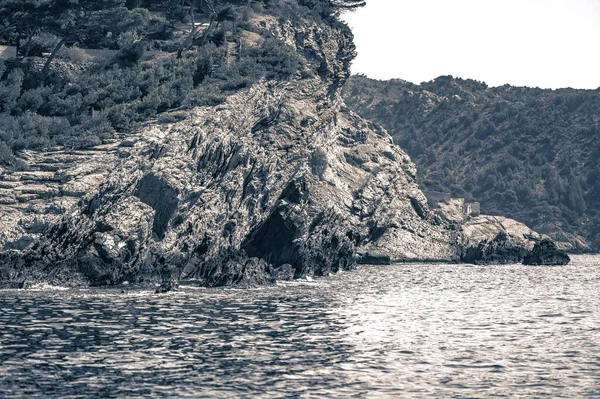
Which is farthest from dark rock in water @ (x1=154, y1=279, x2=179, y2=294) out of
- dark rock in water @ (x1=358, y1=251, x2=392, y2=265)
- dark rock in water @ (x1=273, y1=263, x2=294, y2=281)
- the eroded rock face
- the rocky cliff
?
dark rock in water @ (x1=358, y1=251, x2=392, y2=265)

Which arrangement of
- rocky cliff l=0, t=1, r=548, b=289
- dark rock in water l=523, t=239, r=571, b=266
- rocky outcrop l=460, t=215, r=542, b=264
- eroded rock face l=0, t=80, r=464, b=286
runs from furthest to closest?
rocky outcrop l=460, t=215, r=542, b=264, dark rock in water l=523, t=239, r=571, b=266, eroded rock face l=0, t=80, r=464, b=286, rocky cliff l=0, t=1, r=548, b=289

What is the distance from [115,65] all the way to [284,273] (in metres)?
30.4

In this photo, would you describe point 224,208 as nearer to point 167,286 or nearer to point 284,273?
point 284,273

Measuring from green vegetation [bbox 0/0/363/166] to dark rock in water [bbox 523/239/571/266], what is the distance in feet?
131

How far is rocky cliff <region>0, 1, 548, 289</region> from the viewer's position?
62812 mm

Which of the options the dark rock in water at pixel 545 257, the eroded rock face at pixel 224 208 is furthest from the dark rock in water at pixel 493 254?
the eroded rock face at pixel 224 208

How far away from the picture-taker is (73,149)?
71.9 m

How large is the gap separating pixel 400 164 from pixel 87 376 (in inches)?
4138

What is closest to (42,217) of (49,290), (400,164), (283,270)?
(49,290)

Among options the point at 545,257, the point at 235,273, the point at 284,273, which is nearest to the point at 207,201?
the point at 284,273

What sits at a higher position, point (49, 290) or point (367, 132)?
point (367, 132)

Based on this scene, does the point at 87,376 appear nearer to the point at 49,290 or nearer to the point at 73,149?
the point at 49,290

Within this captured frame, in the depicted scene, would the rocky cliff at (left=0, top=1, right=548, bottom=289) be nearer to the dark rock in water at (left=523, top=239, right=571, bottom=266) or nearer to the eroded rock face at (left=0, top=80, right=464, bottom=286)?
the eroded rock face at (left=0, top=80, right=464, bottom=286)

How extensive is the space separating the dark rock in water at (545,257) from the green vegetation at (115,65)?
131 ft
